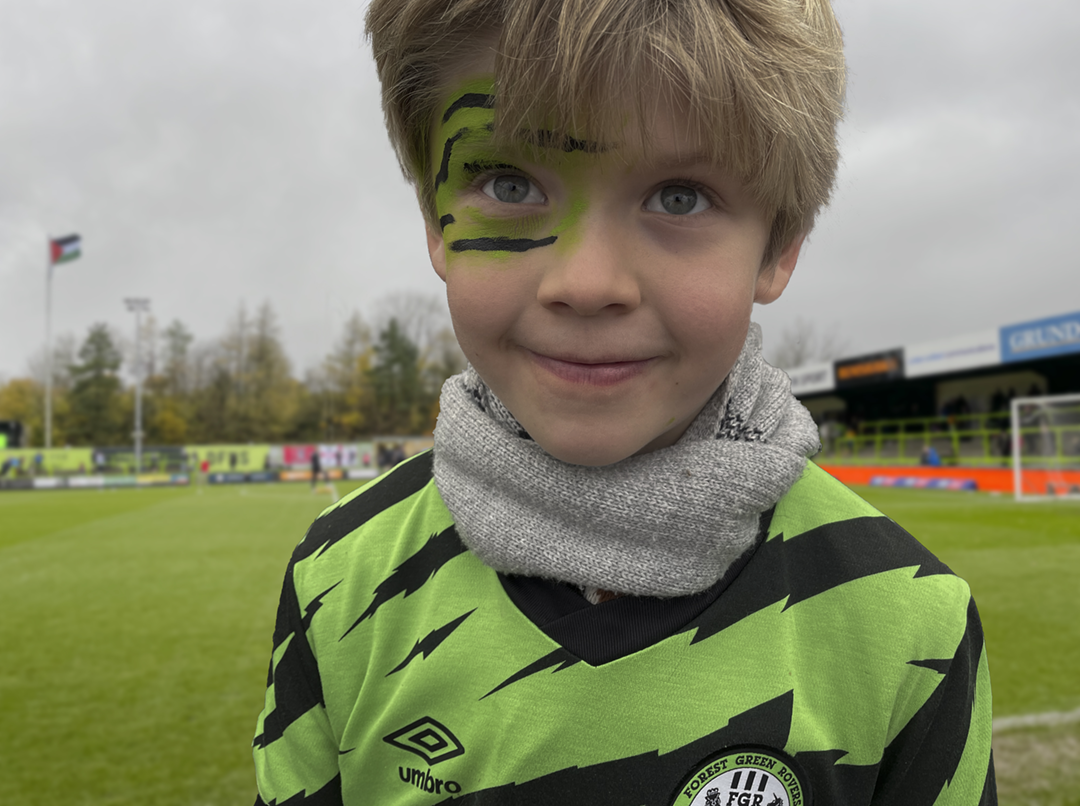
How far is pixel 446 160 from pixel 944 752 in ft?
3.41

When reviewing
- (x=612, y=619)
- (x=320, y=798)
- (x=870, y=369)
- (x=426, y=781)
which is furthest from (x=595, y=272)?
(x=870, y=369)

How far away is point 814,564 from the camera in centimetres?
105

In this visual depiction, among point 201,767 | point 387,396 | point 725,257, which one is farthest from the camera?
point 387,396

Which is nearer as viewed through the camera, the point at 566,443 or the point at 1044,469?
the point at 566,443

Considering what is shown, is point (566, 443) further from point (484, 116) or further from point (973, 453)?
point (973, 453)

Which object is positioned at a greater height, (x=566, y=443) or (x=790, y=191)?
(x=790, y=191)

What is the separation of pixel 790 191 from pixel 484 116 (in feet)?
1.35

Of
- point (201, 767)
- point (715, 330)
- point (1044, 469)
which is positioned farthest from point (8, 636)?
point (1044, 469)

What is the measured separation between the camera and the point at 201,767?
3355 mm

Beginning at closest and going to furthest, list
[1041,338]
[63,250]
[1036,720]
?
[1036,720] → [1041,338] → [63,250]

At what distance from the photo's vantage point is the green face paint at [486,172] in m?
0.86

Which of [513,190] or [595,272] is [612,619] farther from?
[513,190]

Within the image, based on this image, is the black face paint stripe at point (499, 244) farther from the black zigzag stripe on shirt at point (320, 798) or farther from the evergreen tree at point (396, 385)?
the evergreen tree at point (396, 385)

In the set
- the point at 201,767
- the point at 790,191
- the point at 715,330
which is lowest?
the point at 201,767
